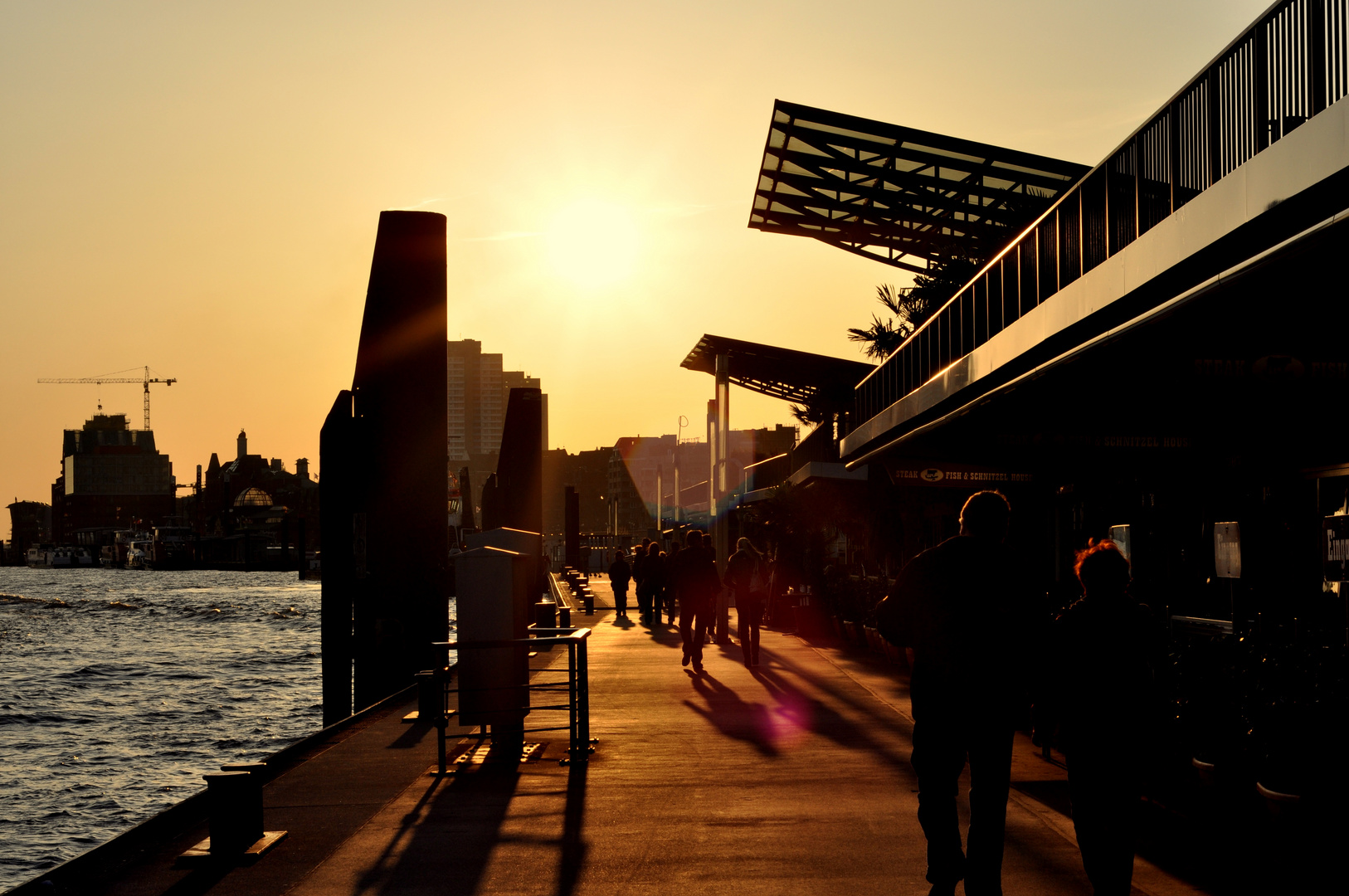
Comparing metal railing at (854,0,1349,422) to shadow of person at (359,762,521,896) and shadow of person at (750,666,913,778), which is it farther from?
→ shadow of person at (359,762,521,896)

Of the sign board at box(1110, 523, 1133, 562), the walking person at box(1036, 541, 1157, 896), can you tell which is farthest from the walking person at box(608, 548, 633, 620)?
the walking person at box(1036, 541, 1157, 896)

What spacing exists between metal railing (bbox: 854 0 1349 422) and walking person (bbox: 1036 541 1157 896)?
5557mm

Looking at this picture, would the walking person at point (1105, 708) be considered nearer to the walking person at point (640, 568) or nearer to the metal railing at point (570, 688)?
the metal railing at point (570, 688)

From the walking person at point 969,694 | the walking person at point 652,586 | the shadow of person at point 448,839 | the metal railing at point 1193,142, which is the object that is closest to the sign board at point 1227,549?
the metal railing at point 1193,142

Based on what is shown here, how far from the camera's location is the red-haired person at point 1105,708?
211 inches

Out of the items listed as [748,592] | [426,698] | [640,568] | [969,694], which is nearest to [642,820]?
[969,694]

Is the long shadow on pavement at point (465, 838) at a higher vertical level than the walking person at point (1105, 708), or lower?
lower

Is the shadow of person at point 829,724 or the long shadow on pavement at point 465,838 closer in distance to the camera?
the long shadow on pavement at point 465,838

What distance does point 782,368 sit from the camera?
4819cm

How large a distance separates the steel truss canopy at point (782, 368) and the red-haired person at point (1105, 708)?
3903 centimetres

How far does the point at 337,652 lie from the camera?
650 inches

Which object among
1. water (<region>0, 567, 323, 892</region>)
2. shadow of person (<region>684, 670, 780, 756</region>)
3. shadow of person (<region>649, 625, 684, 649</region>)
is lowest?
water (<region>0, 567, 323, 892</region>)

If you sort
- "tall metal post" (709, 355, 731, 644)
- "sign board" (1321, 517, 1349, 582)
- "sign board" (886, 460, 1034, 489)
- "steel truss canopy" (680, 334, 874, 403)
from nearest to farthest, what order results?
"sign board" (1321, 517, 1349, 582) < "sign board" (886, 460, 1034, 489) < "steel truss canopy" (680, 334, 874, 403) < "tall metal post" (709, 355, 731, 644)

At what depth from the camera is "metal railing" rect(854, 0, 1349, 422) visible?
972 cm
